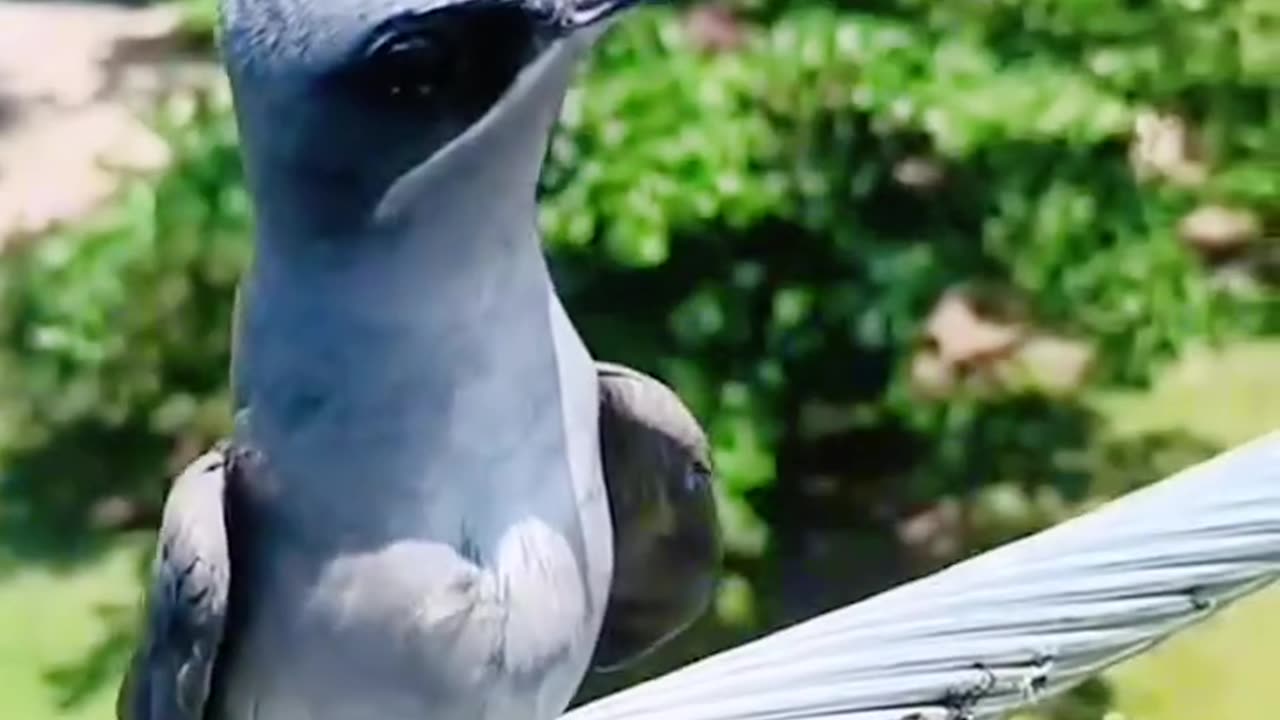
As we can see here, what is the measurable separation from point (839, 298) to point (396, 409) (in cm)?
109

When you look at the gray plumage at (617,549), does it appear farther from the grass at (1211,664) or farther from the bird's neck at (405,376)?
the grass at (1211,664)

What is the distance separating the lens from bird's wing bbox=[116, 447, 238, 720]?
873mm

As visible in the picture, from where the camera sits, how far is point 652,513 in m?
1.01

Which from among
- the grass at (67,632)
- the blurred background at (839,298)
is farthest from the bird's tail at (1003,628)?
the grass at (67,632)

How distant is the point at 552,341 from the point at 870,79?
37.5 inches

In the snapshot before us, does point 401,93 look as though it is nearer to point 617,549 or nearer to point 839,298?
point 617,549

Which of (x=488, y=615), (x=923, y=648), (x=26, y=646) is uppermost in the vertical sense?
(x=923, y=648)

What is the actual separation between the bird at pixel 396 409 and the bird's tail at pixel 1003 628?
0.58ft

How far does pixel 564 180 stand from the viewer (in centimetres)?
177

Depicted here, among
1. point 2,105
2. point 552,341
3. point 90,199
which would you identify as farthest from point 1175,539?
point 2,105

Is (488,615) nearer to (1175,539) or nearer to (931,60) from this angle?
(1175,539)

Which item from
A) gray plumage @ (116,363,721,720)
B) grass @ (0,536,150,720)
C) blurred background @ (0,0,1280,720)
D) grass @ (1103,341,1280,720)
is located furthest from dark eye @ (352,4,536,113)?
grass @ (0,536,150,720)

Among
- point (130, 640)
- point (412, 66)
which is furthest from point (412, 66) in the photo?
point (130, 640)

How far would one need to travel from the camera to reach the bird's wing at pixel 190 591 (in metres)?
0.87
